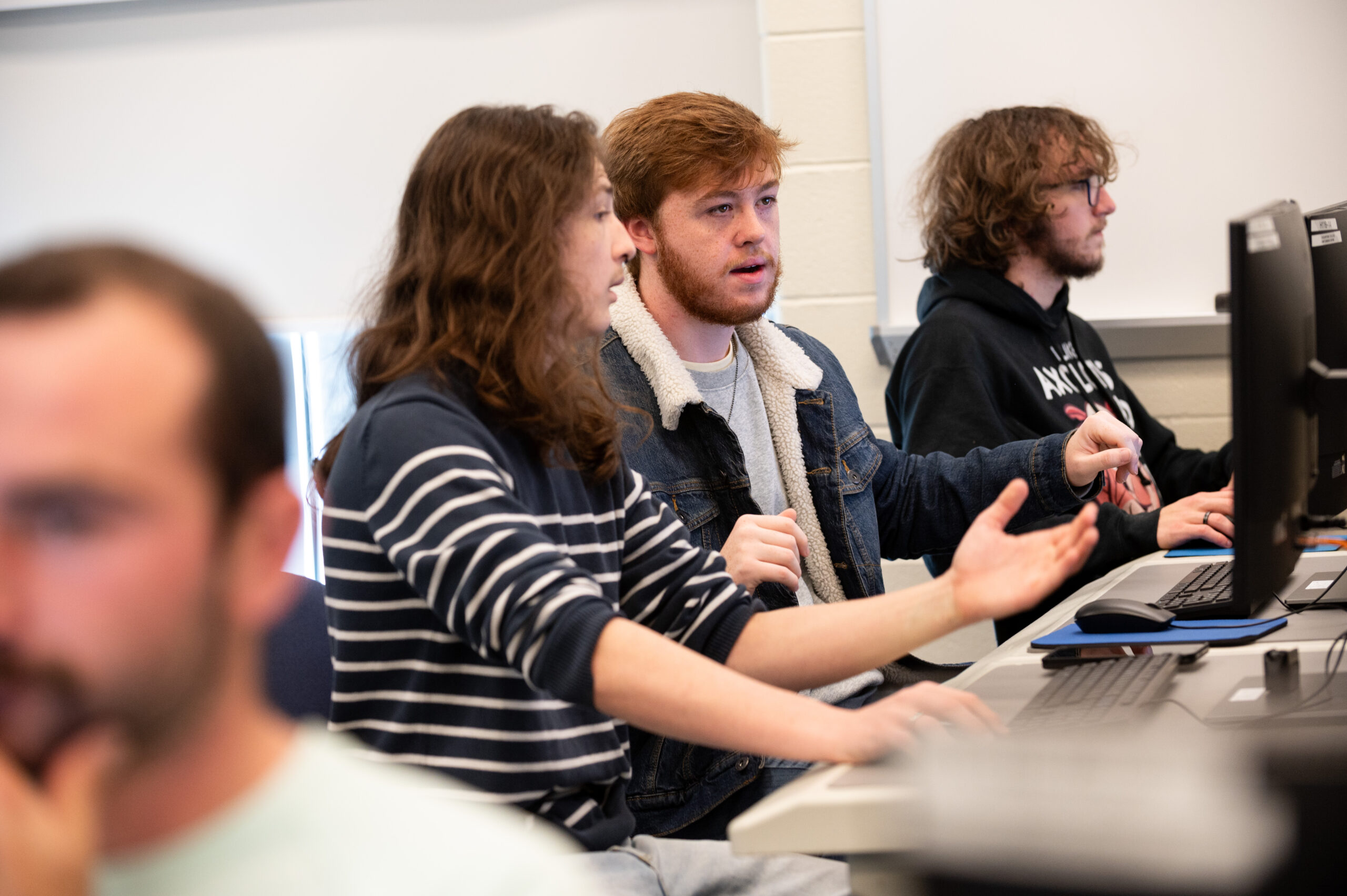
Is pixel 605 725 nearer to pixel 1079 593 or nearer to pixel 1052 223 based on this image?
pixel 1079 593

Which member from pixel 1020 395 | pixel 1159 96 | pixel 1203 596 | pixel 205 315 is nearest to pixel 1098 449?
pixel 1203 596

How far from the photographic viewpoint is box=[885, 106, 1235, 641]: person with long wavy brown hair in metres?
2.04

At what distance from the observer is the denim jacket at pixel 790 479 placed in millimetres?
1385

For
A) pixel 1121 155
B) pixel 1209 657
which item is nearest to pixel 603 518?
pixel 1209 657

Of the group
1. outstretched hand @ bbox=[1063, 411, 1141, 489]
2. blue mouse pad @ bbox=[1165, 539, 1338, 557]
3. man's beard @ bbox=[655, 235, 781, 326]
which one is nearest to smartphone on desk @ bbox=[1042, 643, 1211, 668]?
outstretched hand @ bbox=[1063, 411, 1141, 489]

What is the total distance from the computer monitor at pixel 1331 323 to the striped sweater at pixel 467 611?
2.48ft

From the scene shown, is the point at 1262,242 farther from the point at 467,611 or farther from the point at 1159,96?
the point at 1159,96

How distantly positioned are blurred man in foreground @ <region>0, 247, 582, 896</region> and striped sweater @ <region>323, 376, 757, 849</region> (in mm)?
432

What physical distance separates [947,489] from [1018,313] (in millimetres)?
590

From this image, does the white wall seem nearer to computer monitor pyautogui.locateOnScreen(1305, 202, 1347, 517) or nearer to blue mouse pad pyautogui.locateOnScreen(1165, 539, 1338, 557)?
blue mouse pad pyautogui.locateOnScreen(1165, 539, 1338, 557)

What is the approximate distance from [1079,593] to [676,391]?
614 mm

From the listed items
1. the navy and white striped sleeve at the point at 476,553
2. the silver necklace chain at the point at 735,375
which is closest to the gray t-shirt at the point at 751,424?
the silver necklace chain at the point at 735,375

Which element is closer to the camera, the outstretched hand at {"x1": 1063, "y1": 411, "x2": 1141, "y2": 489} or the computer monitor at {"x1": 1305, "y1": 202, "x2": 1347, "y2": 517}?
the computer monitor at {"x1": 1305, "y1": 202, "x2": 1347, "y2": 517}

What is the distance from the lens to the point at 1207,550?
1764mm
